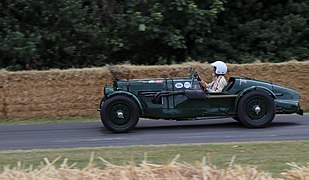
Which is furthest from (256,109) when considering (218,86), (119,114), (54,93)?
(54,93)

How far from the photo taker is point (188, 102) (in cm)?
1309

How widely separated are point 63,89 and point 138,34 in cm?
483

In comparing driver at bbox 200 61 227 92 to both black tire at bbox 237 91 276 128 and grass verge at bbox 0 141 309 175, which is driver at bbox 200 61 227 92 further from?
grass verge at bbox 0 141 309 175

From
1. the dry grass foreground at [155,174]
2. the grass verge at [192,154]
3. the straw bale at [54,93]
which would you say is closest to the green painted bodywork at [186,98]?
the grass verge at [192,154]

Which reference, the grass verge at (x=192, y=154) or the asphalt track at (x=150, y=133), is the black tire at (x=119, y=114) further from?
the grass verge at (x=192, y=154)

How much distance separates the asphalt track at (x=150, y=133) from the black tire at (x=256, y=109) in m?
0.18

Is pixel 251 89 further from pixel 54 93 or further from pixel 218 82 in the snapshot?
pixel 54 93

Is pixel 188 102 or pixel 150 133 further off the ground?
pixel 188 102

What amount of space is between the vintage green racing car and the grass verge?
2446 mm

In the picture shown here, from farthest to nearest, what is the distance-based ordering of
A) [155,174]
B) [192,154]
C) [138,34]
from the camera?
[138,34] < [192,154] < [155,174]

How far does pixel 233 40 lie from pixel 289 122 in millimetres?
8428

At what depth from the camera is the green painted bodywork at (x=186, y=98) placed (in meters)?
13.0

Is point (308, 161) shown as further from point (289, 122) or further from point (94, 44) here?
A: point (94, 44)

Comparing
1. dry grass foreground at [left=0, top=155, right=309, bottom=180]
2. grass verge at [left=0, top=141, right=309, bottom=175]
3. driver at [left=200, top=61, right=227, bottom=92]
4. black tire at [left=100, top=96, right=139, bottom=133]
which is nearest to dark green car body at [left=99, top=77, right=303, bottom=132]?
black tire at [left=100, top=96, right=139, bottom=133]
